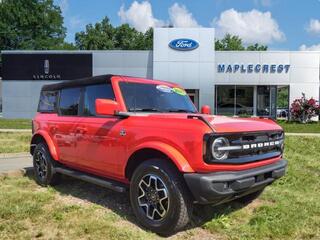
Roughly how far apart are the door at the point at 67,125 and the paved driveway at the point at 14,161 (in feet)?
8.14

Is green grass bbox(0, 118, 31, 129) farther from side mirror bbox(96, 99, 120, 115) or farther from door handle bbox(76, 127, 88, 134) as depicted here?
side mirror bbox(96, 99, 120, 115)

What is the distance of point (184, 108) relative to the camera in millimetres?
6305

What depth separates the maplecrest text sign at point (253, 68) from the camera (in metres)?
28.8

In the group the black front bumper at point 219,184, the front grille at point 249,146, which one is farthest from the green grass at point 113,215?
the front grille at point 249,146

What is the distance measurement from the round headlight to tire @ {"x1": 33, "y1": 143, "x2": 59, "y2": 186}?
3.58 metres

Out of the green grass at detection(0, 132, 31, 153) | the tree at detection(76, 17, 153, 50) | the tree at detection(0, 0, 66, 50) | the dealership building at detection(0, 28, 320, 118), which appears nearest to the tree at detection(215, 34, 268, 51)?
the tree at detection(76, 17, 153, 50)

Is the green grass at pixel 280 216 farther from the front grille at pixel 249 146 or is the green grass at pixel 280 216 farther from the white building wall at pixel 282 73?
the white building wall at pixel 282 73

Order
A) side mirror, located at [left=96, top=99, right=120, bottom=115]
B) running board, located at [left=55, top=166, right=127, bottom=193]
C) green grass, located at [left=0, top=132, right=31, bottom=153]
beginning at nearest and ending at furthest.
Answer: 1. side mirror, located at [left=96, top=99, right=120, bottom=115]
2. running board, located at [left=55, top=166, right=127, bottom=193]
3. green grass, located at [left=0, top=132, right=31, bottom=153]

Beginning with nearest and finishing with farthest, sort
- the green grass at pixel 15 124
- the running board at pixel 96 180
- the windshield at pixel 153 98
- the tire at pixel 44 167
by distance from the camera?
the running board at pixel 96 180
the windshield at pixel 153 98
the tire at pixel 44 167
the green grass at pixel 15 124

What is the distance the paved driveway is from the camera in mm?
9078

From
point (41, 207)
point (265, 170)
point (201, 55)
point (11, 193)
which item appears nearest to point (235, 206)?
point (265, 170)

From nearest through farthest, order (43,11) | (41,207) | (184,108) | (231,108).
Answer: (41,207) < (184,108) < (231,108) < (43,11)

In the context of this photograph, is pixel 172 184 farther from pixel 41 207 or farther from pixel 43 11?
pixel 43 11

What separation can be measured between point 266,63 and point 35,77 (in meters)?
17.0
